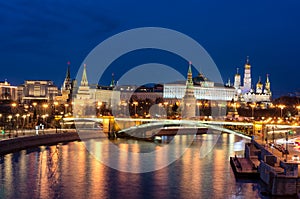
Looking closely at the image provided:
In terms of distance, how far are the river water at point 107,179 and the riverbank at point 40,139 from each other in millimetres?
371

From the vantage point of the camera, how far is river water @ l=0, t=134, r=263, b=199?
1322 cm

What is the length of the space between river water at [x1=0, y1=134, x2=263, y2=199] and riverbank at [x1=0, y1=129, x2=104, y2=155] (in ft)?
1.22

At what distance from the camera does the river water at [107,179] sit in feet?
43.4

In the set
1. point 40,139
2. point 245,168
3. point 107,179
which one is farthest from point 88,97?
point 107,179

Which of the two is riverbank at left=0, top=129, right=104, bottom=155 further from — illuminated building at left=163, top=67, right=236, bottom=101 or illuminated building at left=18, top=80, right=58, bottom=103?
illuminated building at left=18, top=80, right=58, bottom=103

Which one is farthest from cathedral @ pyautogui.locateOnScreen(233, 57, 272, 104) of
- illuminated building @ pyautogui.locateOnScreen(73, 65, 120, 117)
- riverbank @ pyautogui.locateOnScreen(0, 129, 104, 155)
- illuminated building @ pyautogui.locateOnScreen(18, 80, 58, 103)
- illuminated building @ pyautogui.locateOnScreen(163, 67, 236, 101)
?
riverbank @ pyautogui.locateOnScreen(0, 129, 104, 155)

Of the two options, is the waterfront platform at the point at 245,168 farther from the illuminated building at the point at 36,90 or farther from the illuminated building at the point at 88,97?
the illuminated building at the point at 36,90

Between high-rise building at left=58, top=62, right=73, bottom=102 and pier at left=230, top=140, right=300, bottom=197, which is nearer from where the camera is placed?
pier at left=230, top=140, right=300, bottom=197

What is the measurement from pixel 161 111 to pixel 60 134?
86.5 ft

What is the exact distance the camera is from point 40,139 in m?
23.1

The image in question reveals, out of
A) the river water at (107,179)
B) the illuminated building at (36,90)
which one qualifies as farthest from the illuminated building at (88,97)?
the river water at (107,179)

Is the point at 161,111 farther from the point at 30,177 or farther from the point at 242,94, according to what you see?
the point at 30,177

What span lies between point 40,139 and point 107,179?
876 centimetres

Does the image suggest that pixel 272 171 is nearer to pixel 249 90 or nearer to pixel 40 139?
pixel 40 139
